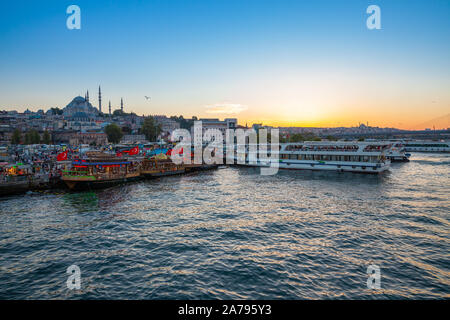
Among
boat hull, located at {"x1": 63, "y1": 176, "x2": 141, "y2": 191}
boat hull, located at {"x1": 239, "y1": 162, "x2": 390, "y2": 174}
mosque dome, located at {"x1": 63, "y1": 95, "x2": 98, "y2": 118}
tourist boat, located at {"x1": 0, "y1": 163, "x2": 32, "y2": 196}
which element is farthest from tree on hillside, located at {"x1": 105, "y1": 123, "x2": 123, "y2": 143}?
boat hull, located at {"x1": 63, "y1": 176, "x2": 141, "y2": 191}

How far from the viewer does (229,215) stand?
61.5 feet

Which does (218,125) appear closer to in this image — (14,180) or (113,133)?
(113,133)

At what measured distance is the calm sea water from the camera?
9969mm

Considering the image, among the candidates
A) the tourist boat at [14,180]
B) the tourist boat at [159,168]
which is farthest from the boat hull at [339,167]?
the tourist boat at [14,180]

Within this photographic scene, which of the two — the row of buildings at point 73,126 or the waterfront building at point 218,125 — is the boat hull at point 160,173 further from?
the waterfront building at point 218,125

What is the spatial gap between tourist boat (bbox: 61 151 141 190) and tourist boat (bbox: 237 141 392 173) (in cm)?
2538

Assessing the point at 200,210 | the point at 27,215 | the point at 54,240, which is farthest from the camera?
the point at 200,210

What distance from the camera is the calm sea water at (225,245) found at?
9969mm

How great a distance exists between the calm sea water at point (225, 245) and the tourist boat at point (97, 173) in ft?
10.2

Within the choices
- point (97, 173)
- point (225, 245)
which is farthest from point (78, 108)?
point (225, 245)
